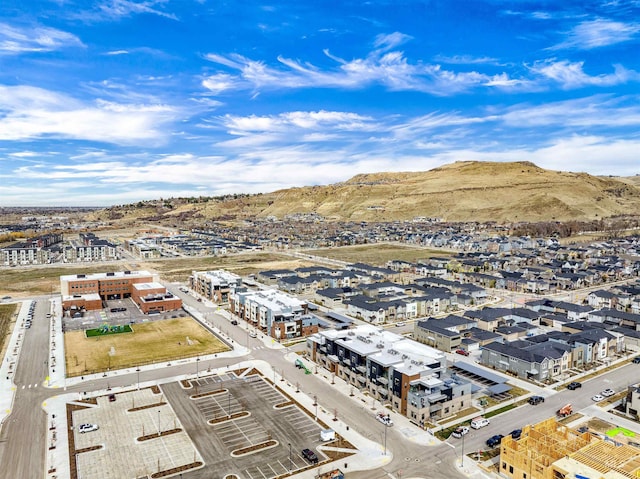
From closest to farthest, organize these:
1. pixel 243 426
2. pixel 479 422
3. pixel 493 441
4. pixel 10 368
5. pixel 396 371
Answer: pixel 493 441 < pixel 479 422 < pixel 243 426 < pixel 396 371 < pixel 10 368

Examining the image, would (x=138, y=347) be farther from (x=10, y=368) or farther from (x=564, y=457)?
(x=564, y=457)

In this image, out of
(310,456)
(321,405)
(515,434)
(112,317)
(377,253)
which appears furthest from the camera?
(377,253)

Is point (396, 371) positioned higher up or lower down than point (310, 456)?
higher up

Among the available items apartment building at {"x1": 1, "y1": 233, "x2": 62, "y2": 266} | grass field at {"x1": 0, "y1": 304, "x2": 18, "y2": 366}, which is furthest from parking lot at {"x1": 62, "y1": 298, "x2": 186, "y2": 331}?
apartment building at {"x1": 1, "y1": 233, "x2": 62, "y2": 266}

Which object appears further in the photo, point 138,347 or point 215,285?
point 215,285

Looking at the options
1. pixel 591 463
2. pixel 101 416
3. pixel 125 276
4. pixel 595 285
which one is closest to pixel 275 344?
pixel 101 416

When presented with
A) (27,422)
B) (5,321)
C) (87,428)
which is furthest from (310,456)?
(5,321)
